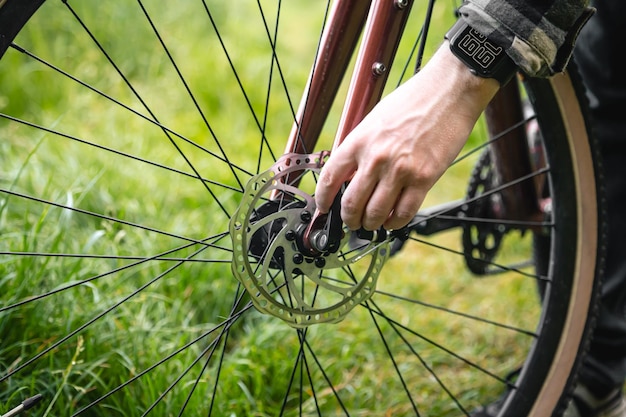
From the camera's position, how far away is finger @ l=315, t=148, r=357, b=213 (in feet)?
3.34

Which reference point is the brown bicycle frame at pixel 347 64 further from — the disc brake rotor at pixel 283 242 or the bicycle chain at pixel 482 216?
the bicycle chain at pixel 482 216

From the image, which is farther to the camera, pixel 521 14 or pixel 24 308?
pixel 24 308

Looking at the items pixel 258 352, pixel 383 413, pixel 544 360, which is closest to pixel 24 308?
pixel 258 352

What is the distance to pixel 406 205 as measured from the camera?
3.39 ft

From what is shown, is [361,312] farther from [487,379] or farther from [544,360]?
[544,360]

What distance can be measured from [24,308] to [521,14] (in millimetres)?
1148

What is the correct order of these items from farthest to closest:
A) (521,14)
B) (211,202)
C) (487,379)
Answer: (211,202), (487,379), (521,14)

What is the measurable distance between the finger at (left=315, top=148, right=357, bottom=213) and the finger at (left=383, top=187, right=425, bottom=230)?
0.07 meters

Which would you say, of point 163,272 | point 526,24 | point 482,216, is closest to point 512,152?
point 482,216

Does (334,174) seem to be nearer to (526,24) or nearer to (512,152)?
(526,24)

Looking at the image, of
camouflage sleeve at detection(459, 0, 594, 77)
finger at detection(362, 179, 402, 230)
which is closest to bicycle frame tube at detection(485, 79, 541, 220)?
camouflage sleeve at detection(459, 0, 594, 77)

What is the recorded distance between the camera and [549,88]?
1.45m

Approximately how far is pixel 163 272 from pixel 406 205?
3.15 ft

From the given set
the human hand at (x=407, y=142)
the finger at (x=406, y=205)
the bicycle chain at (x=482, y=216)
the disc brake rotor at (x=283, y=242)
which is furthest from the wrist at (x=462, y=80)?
the bicycle chain at (x=482, y=216)
